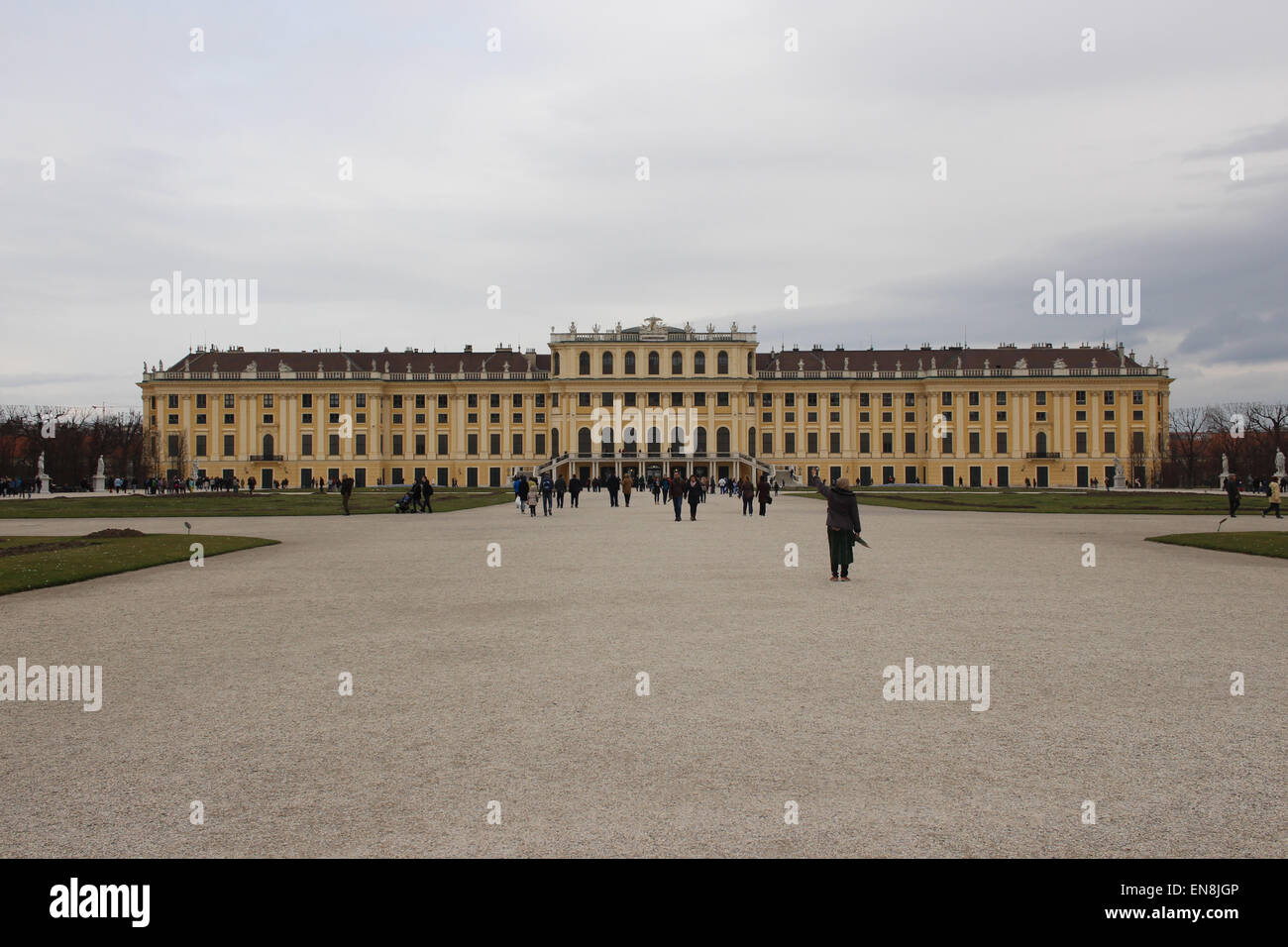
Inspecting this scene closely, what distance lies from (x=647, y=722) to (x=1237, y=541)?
60.0ft

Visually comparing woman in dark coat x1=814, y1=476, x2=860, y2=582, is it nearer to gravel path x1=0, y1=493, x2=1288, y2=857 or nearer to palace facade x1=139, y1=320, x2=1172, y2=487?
gravel path x1=0, y1=493, x2=1288, y2=857

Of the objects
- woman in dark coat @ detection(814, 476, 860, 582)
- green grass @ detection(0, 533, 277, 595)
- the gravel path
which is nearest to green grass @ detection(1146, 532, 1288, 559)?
the gravel path

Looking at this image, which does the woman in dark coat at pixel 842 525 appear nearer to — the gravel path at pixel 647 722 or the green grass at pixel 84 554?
the gravel path at pixel 647 722

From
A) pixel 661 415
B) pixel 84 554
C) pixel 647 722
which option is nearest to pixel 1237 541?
pixel 647 722

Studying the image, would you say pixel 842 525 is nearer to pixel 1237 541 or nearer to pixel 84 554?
pixel 1237 541

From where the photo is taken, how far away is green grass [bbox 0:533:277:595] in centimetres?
1409

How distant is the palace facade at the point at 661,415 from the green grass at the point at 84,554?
225 ft

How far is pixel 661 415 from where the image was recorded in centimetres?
9331

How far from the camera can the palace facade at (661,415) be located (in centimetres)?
9200

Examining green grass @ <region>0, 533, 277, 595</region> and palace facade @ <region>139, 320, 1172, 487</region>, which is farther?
palace facade @ <region>139, 320, 1172, 487</region>

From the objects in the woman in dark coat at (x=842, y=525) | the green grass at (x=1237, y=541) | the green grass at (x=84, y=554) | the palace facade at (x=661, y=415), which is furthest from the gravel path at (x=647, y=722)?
the palace facade at (x=661, y=415)

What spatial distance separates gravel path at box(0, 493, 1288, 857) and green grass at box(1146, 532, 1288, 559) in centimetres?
511
